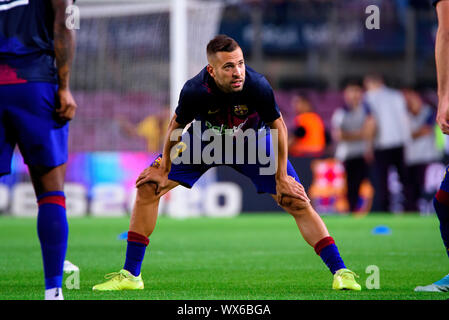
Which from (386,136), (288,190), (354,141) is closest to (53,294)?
(288,190)

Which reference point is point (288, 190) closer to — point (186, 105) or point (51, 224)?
point (186, 105)

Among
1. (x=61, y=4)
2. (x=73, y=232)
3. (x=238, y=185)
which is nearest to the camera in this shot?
(x=61, y=4)

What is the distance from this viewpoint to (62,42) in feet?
15.3

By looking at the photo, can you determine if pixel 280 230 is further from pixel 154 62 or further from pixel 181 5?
pixel 154 62

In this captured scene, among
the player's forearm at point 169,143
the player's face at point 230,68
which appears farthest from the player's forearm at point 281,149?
the player's forearm at point 169,143

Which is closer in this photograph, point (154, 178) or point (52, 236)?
point (52, 236)

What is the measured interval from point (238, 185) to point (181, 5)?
4.01 metres

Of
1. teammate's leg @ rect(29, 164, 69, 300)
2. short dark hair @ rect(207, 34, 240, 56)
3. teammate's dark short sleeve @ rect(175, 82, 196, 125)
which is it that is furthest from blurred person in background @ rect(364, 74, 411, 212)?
teammate's leg @ rect(29, 164, 69, 300)

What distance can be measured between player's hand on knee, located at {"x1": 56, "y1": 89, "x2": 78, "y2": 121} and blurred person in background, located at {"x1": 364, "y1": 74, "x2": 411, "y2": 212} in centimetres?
1331

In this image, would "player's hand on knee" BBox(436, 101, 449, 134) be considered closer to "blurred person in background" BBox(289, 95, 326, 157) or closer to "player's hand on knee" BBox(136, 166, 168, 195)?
"player's hand on knee" BBox(136, 166, 168, 195)

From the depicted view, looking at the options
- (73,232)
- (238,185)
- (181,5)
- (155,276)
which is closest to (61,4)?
(155,276)

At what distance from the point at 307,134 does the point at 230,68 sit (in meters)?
13.6

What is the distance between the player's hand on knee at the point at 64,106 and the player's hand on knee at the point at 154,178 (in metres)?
1.21
